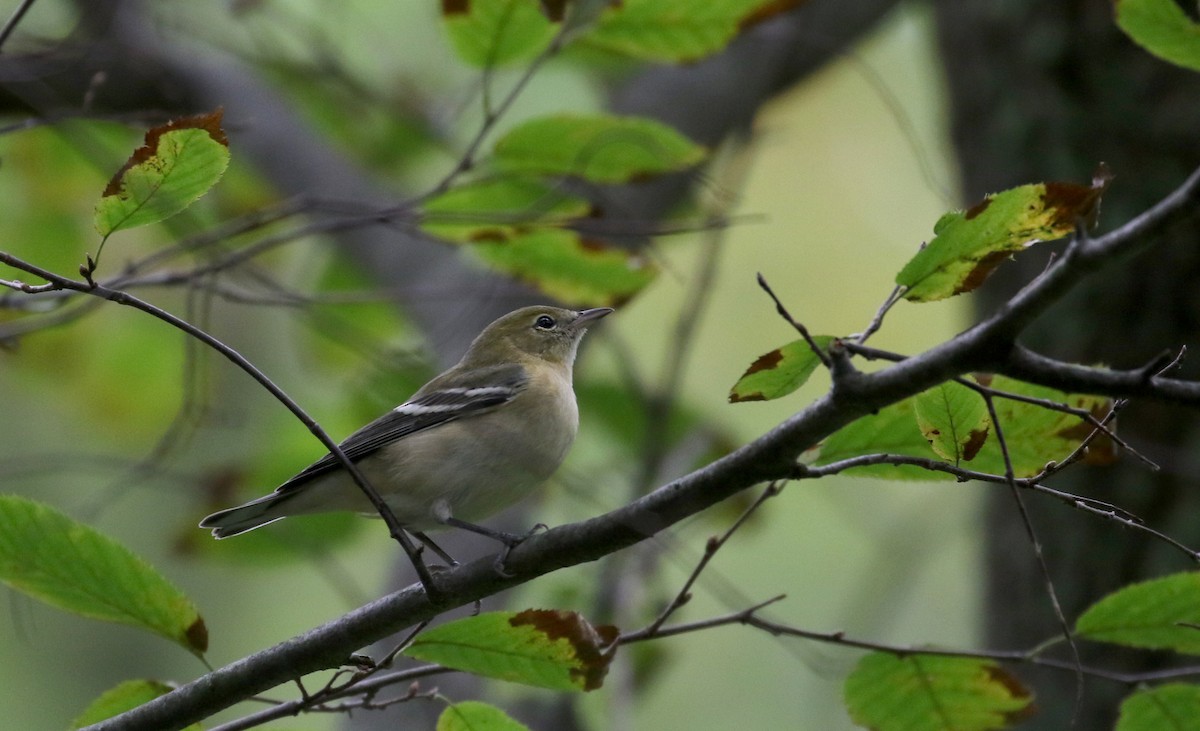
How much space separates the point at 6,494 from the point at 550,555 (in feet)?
3.84

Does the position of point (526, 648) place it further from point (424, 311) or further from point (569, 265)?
point (424, 311)

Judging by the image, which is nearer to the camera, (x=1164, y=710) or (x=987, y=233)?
(x=987, y=233)

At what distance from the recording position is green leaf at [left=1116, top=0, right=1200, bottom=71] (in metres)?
2.27

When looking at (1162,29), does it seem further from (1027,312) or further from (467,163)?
(467,163)

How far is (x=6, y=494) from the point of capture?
7.75 ft

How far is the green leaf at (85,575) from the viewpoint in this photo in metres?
2.39

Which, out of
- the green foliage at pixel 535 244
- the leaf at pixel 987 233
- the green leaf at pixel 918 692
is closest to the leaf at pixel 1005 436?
the leaf at pixel 987 233

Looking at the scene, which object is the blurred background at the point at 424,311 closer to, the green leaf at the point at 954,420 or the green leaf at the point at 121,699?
the green leaf at the point at 121,699

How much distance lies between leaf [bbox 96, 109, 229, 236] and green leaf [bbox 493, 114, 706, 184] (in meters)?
1.40

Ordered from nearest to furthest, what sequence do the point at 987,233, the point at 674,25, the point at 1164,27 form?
the point at 987,233 → the point at 1164,27 → the point at 674,25

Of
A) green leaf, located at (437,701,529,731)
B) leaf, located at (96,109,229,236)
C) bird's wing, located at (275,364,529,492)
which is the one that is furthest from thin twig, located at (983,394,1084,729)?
bird's wing, located at (275,364,529,492)

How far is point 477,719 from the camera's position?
242 centimetres

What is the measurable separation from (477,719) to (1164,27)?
Answer: 6.68 ft

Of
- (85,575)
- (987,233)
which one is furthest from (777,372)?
(85,575)
